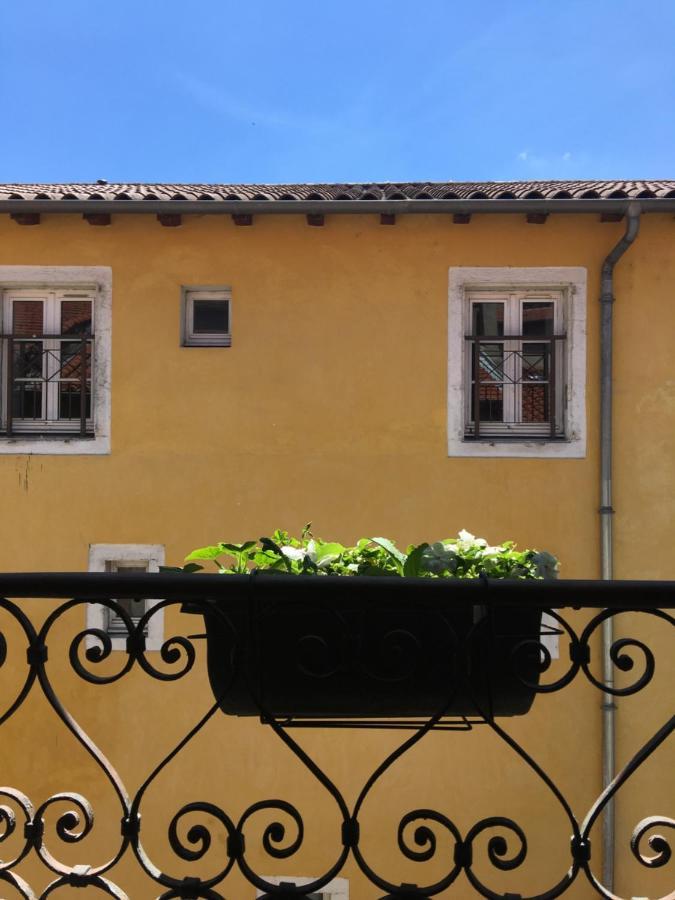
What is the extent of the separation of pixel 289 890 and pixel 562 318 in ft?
17.6

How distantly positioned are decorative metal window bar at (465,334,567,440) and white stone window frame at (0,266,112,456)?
9.03 ft

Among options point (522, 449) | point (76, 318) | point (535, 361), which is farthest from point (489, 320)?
point (76, 318)

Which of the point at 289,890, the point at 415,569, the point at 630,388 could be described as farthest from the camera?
the point at 630,388

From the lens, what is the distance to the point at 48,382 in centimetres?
597

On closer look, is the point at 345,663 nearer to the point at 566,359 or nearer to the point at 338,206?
the point at 338,206

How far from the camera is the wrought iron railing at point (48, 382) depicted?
5.94 m

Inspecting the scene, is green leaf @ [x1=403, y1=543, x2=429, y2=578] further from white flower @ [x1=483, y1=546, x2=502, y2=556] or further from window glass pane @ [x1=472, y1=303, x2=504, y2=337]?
window glass pane @ [x1=472, y1=303, x2=504, y2=337]

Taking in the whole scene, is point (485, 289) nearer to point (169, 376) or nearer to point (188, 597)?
point (169, 376)

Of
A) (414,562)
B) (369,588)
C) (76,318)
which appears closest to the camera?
(369,588)

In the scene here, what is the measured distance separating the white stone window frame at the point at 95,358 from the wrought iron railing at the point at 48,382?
0.10 m

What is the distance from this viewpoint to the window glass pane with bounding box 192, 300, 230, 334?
599 centimetres

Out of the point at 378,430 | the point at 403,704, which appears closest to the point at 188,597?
the point at 403,704

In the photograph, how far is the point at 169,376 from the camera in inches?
230

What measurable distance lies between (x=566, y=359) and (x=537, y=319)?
40 centimetres
